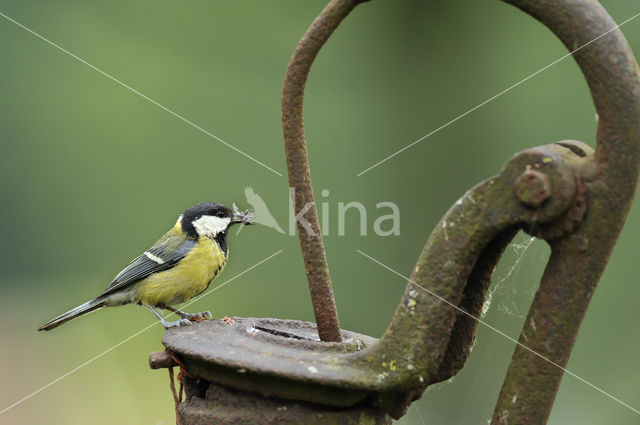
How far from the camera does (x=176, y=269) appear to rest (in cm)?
142

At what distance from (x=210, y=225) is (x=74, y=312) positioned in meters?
0.37

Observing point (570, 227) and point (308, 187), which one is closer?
point (570, 227)

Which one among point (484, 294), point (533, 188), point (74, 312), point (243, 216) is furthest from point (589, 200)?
point (74, 312)

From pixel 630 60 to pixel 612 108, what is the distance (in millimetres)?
52

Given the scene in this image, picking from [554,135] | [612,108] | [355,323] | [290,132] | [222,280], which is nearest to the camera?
[612,108]

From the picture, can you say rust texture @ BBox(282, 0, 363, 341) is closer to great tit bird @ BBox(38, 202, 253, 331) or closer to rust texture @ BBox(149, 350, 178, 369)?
rust texture @ BBox(149, 350, 178, 369)

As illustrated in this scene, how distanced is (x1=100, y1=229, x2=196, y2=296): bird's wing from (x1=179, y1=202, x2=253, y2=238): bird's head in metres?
0.03

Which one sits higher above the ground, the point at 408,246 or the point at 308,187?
the point at 308,187

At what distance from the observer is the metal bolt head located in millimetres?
567

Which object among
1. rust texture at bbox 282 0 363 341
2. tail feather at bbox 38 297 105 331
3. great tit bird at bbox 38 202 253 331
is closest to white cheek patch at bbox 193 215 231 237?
great tit bird at bbox 38 202 253 331

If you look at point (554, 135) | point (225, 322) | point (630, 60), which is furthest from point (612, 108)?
point (554, 135)

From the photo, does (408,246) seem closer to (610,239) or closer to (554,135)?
(554,135)

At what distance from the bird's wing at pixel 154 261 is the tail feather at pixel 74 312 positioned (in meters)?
0.03

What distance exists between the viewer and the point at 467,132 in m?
1.39
